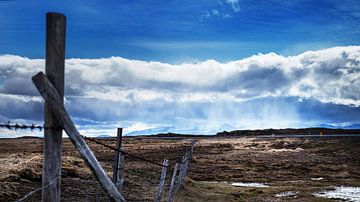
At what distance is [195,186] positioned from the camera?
20.0 meters

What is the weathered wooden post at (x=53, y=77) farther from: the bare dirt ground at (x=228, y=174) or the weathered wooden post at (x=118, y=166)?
the bare dirt ground at (x=228, y=174)

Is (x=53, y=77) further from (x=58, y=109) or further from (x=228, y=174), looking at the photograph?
(x=228, y=174)

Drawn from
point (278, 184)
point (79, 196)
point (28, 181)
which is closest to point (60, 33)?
point (79, 196)

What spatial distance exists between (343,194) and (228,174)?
33.8 feet

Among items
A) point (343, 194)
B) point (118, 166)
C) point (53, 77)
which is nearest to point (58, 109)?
point (53, 77)

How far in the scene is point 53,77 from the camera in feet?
15.4

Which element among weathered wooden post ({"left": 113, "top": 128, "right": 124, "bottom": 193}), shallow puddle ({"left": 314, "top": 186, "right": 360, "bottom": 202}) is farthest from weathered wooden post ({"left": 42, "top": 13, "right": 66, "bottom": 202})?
shallow puddle ({"left": 314, "top": 186, "right": 360, "bottom": 202})

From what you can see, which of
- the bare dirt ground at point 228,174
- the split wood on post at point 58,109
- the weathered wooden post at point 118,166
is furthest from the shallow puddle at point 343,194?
the split wood on post at point 58,109

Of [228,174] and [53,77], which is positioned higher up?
[53,77]

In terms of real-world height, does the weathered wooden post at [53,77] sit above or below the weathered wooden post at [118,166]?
above

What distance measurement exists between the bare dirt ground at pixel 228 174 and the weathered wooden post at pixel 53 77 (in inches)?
199

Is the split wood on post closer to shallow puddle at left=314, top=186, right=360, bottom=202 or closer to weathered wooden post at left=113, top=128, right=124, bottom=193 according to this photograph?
weathered wooden post at left=113, top=128, right=124, bottom=193

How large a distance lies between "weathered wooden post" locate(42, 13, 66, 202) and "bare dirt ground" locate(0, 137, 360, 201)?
16.6 feet

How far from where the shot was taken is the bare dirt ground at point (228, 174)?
43.4ft
